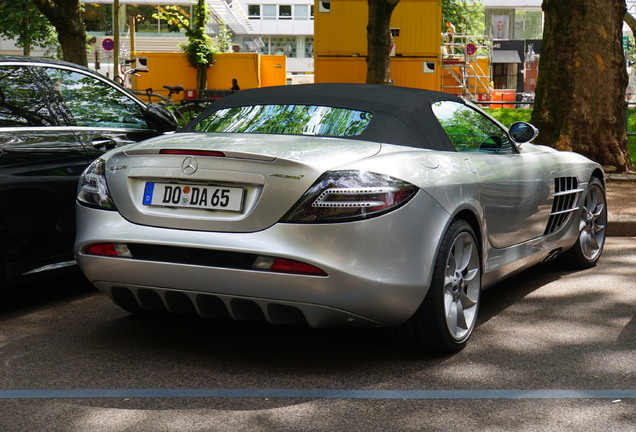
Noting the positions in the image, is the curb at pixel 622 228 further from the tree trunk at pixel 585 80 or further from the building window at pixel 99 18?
the building window at pixel 99 18

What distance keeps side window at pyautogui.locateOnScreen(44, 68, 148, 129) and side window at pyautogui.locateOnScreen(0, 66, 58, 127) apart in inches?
8.3

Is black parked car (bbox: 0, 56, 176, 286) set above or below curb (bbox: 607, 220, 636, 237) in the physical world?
above

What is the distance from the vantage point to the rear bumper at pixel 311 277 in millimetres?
4117

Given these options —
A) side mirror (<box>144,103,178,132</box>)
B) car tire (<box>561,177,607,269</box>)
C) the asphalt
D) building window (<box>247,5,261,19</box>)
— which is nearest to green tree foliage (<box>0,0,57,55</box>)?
the asphalt

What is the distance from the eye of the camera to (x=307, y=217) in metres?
4.13

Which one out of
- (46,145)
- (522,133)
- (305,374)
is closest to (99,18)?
(46,145)

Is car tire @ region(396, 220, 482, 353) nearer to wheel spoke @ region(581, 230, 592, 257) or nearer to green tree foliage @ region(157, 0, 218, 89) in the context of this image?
wheel spoke @ region(581, 230, 592, 257)

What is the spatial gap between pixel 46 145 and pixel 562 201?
343 centimetres

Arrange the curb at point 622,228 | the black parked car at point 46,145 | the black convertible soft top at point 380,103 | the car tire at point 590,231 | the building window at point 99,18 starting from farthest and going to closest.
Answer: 1. the building window at point 99,18
2. the curb at point 622,228
3. the car tire at point 590,231
4. the black parked car at point 46,145
5. the black convertible soft top at point 380,103

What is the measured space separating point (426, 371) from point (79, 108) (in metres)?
3.11

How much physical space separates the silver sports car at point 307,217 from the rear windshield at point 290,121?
0.04 feet

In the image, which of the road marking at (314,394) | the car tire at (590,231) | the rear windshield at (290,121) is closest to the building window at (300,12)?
the car tire at (590,231)

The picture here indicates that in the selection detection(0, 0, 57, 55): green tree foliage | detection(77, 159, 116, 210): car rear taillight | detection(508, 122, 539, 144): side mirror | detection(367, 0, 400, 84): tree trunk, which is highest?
detection(0, 0, 57, 55): green tree foliage

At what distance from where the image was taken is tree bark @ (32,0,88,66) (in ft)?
53.7
